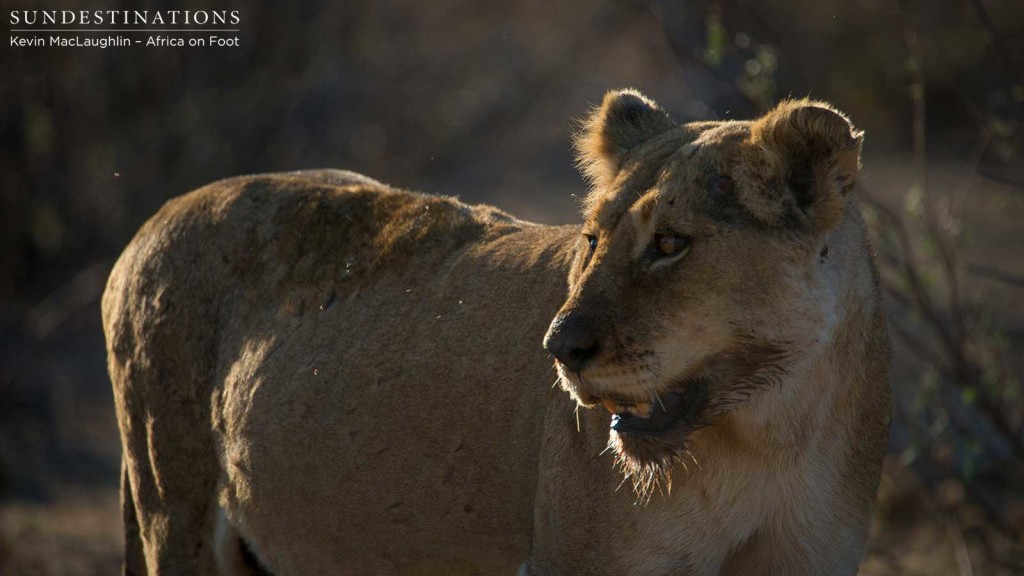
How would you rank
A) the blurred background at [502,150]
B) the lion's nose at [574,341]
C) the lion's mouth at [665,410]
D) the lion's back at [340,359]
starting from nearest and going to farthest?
the lion's nose at [574,341] < the lion's mouth at [665,410] < the lion's back at [340,359] < the blurred background at [502,150]

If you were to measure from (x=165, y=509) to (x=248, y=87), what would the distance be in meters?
7.78

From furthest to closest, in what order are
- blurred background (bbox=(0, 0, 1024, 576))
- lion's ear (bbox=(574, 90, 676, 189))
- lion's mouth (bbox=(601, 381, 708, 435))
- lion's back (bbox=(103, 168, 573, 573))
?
blurred background (bbox=(0, 0, 1024, 576)), lion's back (bbox=(103, 168, 573, 573)), lion's ear (bbox=(574, 90, 676, 189)), lion's mouth (bbox=(601, 381, 708, 435))

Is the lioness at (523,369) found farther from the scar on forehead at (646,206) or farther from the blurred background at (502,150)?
the blurred background at (502,150)

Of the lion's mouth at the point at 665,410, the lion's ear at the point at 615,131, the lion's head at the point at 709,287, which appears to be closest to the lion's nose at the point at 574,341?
the lion's head at the point at 709,287

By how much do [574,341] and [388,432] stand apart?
1135 mm

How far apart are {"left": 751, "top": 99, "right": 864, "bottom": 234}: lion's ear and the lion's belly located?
0.88 meters

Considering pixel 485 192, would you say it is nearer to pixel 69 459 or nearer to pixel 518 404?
pixel 69 459

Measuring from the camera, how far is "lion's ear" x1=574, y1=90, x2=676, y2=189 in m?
3.65

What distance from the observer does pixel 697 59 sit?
6402 mm

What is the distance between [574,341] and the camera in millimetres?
2988

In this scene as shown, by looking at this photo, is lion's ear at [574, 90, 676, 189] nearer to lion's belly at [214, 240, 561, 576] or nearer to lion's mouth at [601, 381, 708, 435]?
lion's belly at [214, 240, 561, 576]

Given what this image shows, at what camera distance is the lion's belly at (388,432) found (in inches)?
146

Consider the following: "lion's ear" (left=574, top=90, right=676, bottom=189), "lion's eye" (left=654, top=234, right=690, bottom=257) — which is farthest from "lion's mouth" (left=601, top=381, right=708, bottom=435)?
"lion's ear" (left=574, top=90, right=676, bottom=189)

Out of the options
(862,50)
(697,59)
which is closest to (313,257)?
(697,59)
